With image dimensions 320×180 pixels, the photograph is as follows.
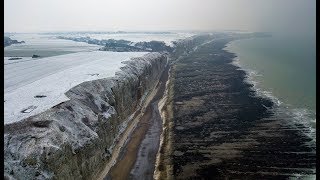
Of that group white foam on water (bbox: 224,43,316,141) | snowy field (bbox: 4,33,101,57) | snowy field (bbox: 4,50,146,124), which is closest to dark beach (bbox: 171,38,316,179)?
white foam on water (bbox: 224,43,316,141)

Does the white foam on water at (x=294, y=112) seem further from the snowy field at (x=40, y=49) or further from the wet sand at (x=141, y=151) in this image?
the snowy field at (x=40, y=49)

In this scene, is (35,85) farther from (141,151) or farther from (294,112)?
(294,112)

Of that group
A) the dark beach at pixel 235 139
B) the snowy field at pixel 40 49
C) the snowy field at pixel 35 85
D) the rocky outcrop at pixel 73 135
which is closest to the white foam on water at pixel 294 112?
the dark beach at pixel 235 139

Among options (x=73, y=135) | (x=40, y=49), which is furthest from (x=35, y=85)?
(x=40, y=49)

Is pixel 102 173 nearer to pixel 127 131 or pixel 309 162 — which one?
pixel 127 131

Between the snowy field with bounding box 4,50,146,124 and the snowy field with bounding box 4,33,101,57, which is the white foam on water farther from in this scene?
the snowy field with bounding box 4,33,101,57

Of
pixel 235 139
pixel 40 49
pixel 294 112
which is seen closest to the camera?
pixel 235 139
